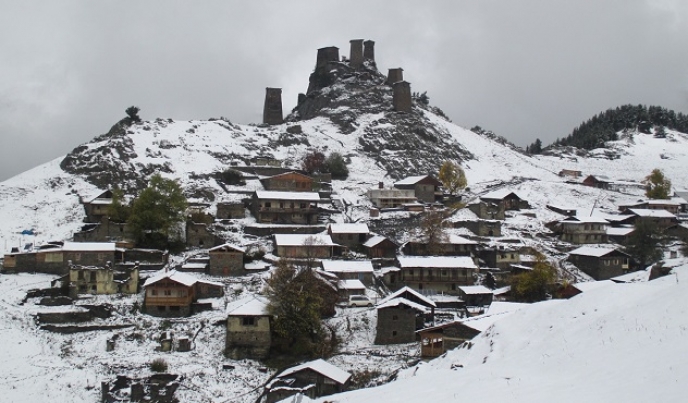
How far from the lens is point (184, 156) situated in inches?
3135

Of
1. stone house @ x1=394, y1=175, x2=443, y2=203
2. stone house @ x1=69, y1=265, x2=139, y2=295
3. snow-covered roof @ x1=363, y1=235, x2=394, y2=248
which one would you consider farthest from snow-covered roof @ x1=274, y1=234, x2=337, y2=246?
stone house @ x1=394, y1=175, x2=443, y2=203

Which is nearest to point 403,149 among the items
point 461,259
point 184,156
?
point 184,156

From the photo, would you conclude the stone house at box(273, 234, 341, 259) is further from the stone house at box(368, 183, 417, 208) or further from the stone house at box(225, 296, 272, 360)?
the stone house at box(368, 183, 417, 208)

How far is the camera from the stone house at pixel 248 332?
131 feet

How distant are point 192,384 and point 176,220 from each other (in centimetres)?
2203

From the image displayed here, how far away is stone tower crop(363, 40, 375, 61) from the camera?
121 m

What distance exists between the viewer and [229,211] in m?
63.0

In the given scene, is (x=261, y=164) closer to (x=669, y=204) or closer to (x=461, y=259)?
(x=461, y=259)

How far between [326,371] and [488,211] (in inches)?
1557

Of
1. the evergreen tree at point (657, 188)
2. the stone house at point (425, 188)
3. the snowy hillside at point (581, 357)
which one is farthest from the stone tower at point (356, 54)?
the snowy hillside at point (581, 357)

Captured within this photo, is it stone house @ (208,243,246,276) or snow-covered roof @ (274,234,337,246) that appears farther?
snow-covered roof @ (274,234,337,246)

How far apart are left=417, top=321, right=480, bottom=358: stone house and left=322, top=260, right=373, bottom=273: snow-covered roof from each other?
11158mm

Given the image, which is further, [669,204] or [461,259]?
[669,204]

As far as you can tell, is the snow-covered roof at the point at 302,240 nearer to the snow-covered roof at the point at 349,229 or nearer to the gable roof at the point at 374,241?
the snow-covered roof at the point at 349,229
